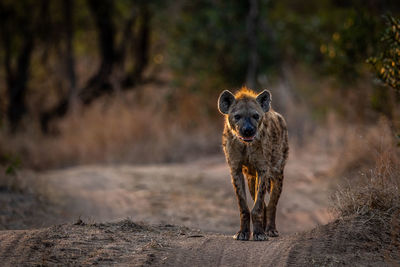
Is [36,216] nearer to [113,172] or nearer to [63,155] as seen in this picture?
[113,172]

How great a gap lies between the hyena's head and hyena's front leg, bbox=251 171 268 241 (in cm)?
40

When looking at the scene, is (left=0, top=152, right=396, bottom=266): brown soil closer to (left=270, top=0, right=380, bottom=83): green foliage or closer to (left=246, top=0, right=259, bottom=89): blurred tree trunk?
(left=270, top=0, right=380, bottom=83): green foliage

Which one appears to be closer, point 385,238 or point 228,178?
point 385,238

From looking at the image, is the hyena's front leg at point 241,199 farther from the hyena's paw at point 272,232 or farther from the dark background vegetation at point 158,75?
the dark background vegetation at point 158,75

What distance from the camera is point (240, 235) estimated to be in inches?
200

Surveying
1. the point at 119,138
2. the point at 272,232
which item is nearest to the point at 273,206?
the point at 272,232

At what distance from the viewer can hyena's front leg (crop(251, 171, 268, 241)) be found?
5.11 metres

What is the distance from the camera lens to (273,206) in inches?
225

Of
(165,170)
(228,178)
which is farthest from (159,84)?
(228,178)

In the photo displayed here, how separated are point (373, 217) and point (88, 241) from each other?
234 cm

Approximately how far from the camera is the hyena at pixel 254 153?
5.21 meters

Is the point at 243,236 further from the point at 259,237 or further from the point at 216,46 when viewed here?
the point at 216,46

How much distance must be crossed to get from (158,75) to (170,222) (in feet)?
Answer: 31.2

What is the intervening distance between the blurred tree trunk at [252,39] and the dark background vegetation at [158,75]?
0.08 ft
